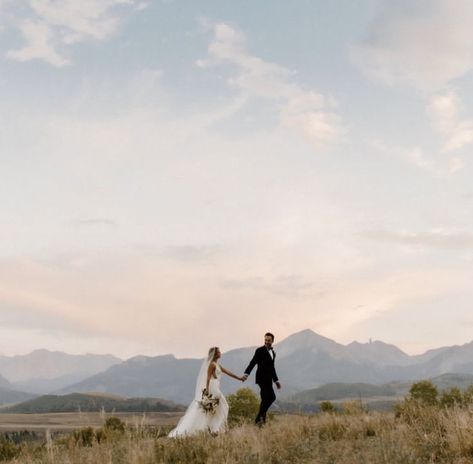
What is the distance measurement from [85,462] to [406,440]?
15.6ft

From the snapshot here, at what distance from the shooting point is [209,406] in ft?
45.9

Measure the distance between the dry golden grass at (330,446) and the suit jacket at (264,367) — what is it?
3.94 metres

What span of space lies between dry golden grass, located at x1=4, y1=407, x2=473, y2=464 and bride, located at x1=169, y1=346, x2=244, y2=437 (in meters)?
3.46

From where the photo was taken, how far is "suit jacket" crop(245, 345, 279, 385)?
48.1 ft

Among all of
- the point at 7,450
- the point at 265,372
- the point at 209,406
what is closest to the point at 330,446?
the point at 209,406

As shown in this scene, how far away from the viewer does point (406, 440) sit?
7.88 m

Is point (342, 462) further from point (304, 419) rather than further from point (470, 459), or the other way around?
point (304, 419)

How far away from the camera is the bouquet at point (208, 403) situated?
45.9 feet

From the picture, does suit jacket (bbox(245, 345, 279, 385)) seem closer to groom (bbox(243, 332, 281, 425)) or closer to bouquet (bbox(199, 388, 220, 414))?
groom (bbox(243, 332, 281, 425))

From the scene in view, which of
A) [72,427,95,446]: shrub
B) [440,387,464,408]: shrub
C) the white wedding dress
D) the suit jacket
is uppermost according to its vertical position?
the suit jacket

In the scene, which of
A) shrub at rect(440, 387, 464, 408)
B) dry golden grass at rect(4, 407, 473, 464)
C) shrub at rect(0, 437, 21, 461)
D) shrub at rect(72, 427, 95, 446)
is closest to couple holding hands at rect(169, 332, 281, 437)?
shrub at rect(72, 427, 95, 446)

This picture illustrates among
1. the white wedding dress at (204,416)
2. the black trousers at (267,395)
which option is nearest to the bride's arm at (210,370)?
the white wedding dress at (204,416)

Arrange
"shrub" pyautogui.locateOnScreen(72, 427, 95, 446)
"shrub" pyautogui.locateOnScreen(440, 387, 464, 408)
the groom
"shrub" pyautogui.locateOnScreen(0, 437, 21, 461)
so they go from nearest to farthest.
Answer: "shrub" pyautogui.locateOnScreen(0, 437, 21, 461) < the groom < "shrub" pyautogui.locateOnScreen(72, 427, 95, 446) < "shrub" pyautogui.locateOnScreen(440, 387, 464, 408)

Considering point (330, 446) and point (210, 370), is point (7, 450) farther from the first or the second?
point (330, 446)
